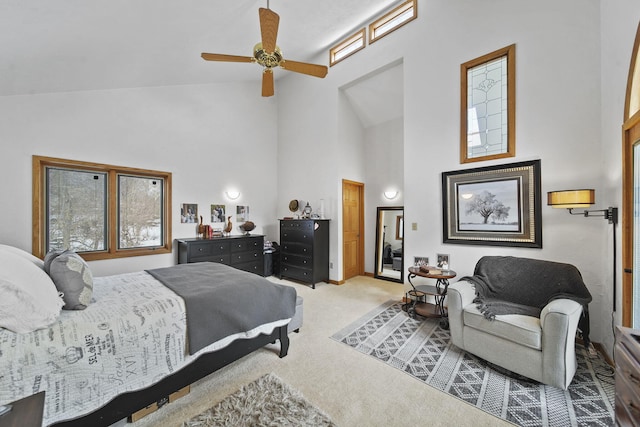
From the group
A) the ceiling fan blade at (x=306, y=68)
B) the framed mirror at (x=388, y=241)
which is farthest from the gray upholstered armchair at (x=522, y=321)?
the ceiling fan blade at (x=306, y=68)

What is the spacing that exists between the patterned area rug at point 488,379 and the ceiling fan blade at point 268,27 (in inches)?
124

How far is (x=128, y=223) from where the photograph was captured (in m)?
3.92

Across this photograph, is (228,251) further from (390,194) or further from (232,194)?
(390,194)

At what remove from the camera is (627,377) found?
1014 mm

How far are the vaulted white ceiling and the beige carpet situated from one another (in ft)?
9.40

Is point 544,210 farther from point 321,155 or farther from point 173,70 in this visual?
point 173,70

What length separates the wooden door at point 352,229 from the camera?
5059 millimetres

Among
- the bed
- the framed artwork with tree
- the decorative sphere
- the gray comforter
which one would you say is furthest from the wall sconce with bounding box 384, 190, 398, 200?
the bed

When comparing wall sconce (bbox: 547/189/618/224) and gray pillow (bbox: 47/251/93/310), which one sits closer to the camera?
gray pillow (bbox: 47/251/93/310)

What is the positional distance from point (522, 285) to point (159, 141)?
5.36m

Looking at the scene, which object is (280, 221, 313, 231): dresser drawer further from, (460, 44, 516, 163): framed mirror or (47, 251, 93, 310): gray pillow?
(47, 251, 93, 310): gray pillow

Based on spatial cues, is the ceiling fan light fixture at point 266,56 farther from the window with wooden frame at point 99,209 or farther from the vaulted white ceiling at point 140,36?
the window with wooden frame at point 99,209

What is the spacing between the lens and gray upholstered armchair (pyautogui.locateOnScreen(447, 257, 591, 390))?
6.08 feet

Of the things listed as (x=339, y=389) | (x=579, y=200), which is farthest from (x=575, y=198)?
(x=339, y=389)
